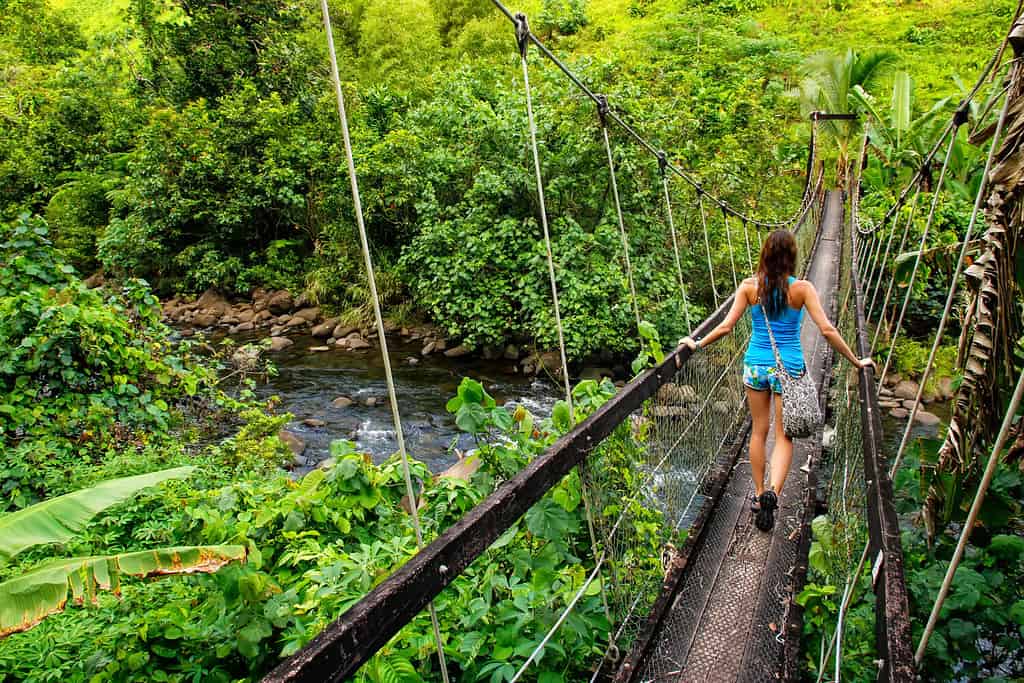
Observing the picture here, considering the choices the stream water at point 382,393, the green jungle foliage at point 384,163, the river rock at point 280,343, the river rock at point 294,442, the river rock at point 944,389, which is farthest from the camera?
the river rock at point 280,343

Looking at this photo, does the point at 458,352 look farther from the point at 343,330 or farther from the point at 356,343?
the point at 343,330

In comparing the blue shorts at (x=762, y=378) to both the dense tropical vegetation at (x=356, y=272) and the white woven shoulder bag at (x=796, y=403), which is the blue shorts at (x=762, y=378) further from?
the dense tropical vegetation at (x=356, y=272)

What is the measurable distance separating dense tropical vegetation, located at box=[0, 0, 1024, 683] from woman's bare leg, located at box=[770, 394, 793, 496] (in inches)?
11.3

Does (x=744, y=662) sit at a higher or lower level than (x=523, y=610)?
lower

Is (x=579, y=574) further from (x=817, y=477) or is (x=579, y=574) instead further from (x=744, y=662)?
(x=817, y=477)

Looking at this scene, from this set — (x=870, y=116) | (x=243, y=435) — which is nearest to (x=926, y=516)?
(x=243, y=435)

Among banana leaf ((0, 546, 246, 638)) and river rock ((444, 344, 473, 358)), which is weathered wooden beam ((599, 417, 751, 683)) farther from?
river rock ((444, 344, 473, 358))

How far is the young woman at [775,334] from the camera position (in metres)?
1.92

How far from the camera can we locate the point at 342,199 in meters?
9.51

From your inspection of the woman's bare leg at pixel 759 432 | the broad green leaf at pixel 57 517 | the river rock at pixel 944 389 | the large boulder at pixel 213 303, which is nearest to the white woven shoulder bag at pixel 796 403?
the woman's bare leg at pixel 759 432

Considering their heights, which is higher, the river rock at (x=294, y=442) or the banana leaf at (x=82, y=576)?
the banana leaf at (x=82, y=576)

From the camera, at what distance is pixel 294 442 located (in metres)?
5.47

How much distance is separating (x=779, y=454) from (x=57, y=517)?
213 cm

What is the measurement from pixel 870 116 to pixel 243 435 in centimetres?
1069
